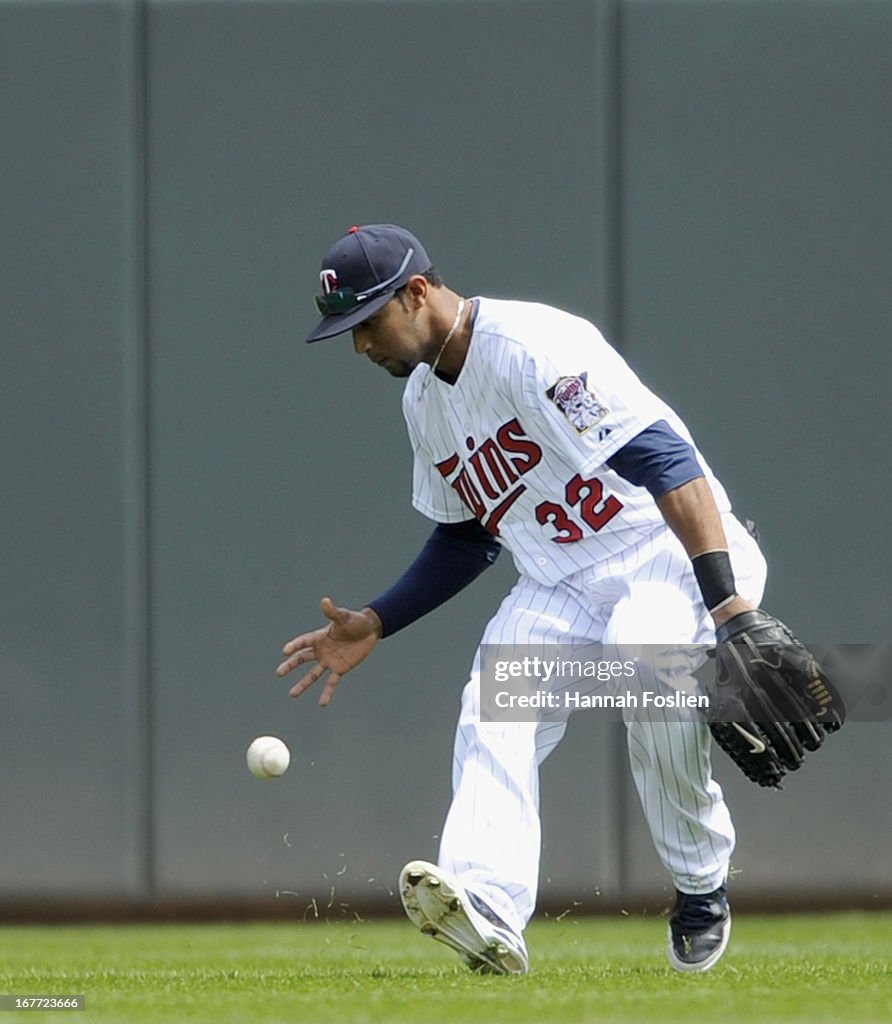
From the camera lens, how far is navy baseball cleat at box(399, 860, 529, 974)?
323 centimetres

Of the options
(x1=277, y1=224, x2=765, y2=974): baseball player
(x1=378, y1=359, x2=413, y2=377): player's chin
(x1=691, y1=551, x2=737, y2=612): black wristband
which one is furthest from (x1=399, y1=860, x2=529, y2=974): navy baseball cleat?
(x1=378, y1=359, x2=413, y2=377): player's chin

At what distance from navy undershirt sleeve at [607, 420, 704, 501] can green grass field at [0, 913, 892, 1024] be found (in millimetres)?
914

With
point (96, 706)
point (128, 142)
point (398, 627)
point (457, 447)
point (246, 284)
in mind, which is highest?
point (128, 142)

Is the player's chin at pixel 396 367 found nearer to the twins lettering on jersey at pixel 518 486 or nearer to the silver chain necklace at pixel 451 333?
the silver chain necklace at pixel 451 333

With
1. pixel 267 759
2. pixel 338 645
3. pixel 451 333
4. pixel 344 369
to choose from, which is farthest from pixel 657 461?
pixel 344 369

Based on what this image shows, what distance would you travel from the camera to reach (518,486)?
3695 mm

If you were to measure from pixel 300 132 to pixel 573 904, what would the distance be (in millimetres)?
2402

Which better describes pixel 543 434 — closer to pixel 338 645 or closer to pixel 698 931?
pixel 338 645

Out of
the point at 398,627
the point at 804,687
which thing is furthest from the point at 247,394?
the point at 804,687

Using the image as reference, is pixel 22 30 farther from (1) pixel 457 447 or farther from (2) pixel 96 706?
(1) pixel 457 447

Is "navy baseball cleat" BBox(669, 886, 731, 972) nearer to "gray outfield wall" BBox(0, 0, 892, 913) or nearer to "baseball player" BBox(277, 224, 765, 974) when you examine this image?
"baseball player" BBox(277, 224, 765, 974)

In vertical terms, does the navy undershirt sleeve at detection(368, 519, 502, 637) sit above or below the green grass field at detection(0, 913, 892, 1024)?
above

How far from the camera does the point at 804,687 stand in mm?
3391

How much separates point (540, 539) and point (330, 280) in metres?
0.69
